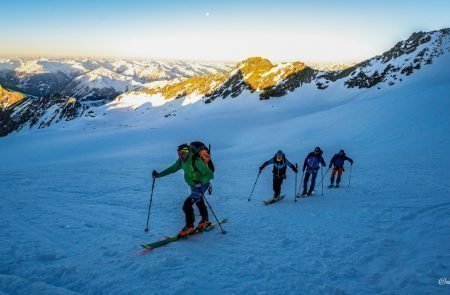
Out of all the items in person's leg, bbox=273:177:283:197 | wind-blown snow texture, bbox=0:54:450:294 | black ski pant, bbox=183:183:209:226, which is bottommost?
wind-blown snow texture, bbox=0:54:450:294

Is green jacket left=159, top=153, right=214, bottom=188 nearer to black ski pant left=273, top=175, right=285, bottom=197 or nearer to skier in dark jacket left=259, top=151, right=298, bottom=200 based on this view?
skier in dark jacket left=259, top=151, right=298, bottom=200

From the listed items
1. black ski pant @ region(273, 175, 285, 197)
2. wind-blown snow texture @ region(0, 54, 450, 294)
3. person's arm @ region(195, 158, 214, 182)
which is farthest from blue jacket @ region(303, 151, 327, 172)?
person's arm @ region(195, 158, 214, 182)

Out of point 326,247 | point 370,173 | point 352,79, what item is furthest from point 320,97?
point 326,247

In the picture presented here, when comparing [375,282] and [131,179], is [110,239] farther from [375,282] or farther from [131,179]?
[131,179]

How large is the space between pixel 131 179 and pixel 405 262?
1577 centimetres

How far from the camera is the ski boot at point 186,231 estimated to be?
857cm

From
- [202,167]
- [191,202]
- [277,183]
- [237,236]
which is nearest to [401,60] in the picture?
[277,183]

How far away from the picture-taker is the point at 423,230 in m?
8.48

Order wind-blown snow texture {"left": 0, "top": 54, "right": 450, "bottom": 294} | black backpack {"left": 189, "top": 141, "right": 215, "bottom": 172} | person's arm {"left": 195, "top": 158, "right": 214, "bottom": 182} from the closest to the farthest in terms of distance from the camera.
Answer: wind-blown snow texture {"left": 0, "top": 54, "right": 450, "bottom": 294}
black backpack {"left": 189, "top": 141, "right": 215, "bottom": 172}
person's arm {"left": 195, "top": 158, "right": 214, "bottom": 182}

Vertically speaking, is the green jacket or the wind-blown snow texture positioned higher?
the green jacket

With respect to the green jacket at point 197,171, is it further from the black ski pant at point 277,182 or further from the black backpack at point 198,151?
the black ski pant at point 277,182

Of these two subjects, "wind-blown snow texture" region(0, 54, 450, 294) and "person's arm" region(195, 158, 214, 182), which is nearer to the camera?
"wind-blown snow texture" region(0, 54, 450, 294)

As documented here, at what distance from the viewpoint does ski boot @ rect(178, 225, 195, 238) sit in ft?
28.1

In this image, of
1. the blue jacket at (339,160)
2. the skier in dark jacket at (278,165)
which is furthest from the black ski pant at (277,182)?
the blue jacket at (339,160)
